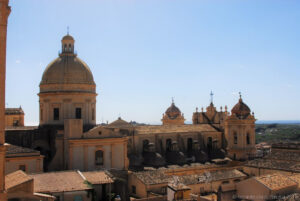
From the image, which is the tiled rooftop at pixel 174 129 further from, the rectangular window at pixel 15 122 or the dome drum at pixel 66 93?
the rectangular window at pixel 15 122

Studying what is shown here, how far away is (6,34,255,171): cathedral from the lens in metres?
34.2

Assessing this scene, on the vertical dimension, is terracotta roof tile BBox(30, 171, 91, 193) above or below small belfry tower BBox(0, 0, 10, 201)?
below

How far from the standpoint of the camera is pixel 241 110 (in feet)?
151

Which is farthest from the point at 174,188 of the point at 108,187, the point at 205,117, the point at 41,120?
the point at 205,117

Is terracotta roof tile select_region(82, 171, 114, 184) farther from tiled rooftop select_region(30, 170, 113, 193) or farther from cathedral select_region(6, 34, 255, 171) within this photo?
cathedral select_region(6, 34, 255, 171)

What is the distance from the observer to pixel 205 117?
5447 centimetres

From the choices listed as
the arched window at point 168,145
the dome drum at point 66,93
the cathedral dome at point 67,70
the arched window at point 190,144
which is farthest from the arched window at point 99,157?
the arched window at point 190,144

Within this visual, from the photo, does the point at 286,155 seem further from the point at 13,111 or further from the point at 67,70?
the point at 13,111

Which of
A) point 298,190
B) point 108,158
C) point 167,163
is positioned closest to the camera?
point 298,190

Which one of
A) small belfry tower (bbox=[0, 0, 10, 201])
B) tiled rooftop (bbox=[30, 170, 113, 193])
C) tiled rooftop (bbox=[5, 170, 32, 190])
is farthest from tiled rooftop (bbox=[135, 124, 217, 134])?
small belfry tower (bbox=[0, 0, 10, 201])

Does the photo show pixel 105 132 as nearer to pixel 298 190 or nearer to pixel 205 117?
pixel 298 190

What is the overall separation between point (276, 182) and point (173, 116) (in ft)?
116

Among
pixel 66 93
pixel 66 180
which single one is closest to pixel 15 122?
pixel 66 93

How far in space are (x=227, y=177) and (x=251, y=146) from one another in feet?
40.1
